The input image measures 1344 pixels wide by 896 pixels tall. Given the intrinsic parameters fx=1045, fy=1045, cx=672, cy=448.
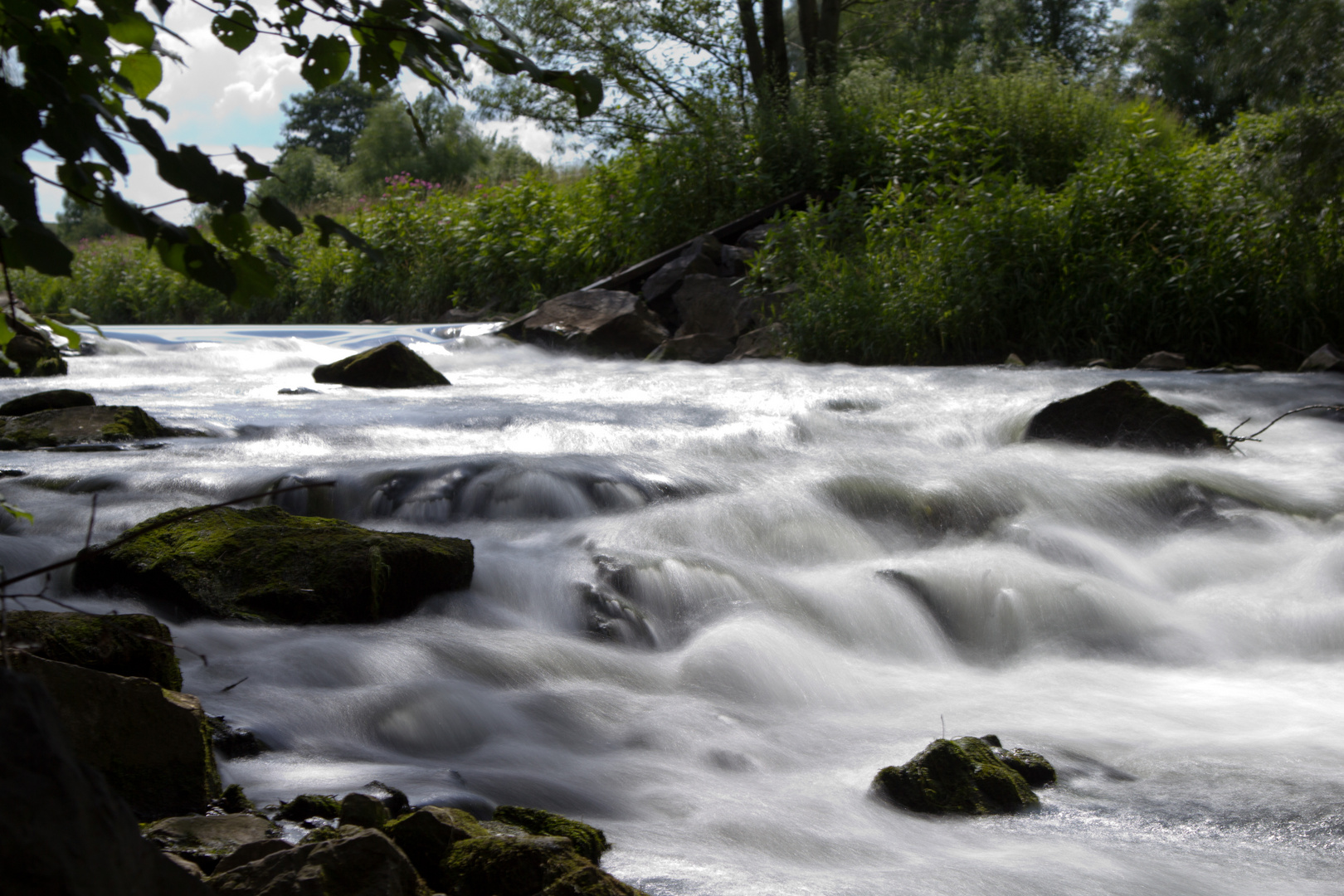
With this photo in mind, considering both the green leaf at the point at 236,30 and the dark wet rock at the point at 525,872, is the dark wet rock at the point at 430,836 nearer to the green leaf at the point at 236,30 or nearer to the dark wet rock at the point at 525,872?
the dark wet rock at the point at 525,872

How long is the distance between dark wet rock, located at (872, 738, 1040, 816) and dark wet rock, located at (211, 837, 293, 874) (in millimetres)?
1387

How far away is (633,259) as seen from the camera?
43.0ft

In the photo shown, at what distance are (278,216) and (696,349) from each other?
8.77 m

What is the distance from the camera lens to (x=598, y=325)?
34.8ft

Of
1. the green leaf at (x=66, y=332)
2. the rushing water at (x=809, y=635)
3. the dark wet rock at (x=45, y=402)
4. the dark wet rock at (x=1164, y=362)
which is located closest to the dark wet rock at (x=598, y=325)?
the rushing water at (x=809, y=635)

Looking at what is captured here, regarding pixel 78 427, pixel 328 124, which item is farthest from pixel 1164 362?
pixel 328 124

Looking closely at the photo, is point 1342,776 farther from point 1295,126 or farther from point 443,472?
point 1295,126

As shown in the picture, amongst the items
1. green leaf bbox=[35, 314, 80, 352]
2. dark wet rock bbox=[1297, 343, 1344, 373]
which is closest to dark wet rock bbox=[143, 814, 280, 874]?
green leaf bbox=[35, 314, 80, 352]

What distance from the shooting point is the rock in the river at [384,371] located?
27.5ft

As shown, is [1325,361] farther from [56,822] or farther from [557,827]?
[56,822]

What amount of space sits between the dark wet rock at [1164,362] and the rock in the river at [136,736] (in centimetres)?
763

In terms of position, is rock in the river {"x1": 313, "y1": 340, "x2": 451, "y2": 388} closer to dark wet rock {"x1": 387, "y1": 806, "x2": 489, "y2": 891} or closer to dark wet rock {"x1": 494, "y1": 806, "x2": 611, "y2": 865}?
dark wet rock {"x1": 494, "y1": 806, "x2": 611, "y2": 865}

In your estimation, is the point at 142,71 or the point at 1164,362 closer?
the point at 142,71

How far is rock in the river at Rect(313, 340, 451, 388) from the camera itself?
838 cm
